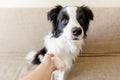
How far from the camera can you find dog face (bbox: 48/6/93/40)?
143cm

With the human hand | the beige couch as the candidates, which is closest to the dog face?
the beige couch

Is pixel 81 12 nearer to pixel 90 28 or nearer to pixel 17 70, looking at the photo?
pixel 90 28

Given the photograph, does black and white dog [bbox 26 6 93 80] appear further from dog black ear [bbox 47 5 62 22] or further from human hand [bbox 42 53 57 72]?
human hand [bbox 42 53 57 72]

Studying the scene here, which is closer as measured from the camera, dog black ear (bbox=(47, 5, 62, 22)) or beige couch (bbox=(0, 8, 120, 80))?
dog black ear (bbox=(47, 5, 62, 22))

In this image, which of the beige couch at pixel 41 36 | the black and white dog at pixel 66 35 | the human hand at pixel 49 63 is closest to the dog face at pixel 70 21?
the black and white dog at pixel 66 35

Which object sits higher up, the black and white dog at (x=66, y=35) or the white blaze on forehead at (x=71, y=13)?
the white blaze on forehead at (x=71, y=13)

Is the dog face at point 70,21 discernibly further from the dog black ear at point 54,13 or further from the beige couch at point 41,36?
the beige couch at point 41,36

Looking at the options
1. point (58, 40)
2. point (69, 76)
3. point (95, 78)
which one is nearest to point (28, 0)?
point (58, 40)

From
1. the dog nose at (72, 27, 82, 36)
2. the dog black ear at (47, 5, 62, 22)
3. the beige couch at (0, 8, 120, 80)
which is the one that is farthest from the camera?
the beige couch at (0, 8, 120, 80)

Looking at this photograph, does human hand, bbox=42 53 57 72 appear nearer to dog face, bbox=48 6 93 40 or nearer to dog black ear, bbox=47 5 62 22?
dog face, bbox=48 6 93 40

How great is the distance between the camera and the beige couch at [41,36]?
175cm

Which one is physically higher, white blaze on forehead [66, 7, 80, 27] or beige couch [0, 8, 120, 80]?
white blaze on forehead [66, 7, 80, 27]

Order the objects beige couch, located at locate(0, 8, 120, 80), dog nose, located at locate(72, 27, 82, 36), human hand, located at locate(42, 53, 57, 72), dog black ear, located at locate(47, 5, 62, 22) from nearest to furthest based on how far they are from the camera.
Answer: human hand, located at locate(42, 53, 57, 72), dog nose, located at locate(72, 27, 82, 36), dog black ear, located at locate(47, 5, 62, 22), beige couch, located at locate(0, 8, 120, 80)

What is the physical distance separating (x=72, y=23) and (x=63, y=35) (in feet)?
0.44
